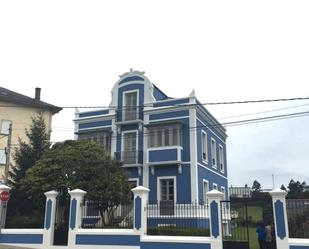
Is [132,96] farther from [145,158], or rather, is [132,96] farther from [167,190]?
[167,190]

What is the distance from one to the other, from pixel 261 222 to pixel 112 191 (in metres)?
7.19

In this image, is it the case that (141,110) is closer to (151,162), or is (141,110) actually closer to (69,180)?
(151,162)

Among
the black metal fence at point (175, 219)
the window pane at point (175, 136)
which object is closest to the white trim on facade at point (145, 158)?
the window pane at point (175, 136)

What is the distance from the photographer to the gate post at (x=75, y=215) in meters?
16.8

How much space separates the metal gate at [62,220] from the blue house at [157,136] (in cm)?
863

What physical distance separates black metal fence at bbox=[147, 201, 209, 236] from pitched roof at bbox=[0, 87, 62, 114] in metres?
22.8

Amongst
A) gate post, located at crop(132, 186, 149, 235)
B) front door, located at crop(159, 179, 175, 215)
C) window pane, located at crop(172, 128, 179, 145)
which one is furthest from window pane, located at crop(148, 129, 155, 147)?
gate post, located at crop(132, 186, 149, 235)

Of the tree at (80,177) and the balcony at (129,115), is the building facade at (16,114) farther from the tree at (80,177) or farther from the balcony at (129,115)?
the tree at (80,177)

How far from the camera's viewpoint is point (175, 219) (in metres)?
17.4

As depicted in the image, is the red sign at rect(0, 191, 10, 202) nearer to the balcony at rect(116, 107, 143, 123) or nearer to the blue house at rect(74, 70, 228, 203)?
the blue house at rect(74, 70, 228, 203)

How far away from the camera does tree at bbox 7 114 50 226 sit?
73.3 feet

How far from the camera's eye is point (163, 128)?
88.8 feet

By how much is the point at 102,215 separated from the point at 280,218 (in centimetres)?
817

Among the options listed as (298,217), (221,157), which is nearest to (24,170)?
(221,157)
